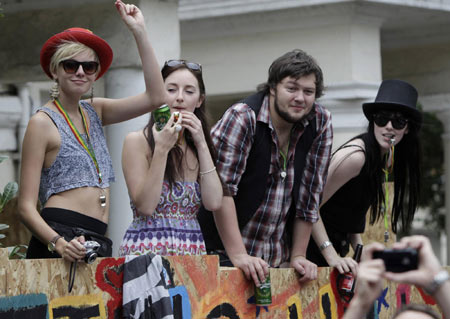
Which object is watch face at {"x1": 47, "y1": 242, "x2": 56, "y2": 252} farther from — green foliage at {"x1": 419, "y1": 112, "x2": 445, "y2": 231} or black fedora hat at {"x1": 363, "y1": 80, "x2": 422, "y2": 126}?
green foliage at {"x1": 419, "y1": 112, "x2": 445, "y2": 231}

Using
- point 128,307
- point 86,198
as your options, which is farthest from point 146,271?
point 86,198

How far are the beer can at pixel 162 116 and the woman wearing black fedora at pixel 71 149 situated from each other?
201 mm

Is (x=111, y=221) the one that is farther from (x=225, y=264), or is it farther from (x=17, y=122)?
(x=17, y=122)

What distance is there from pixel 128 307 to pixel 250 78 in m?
6.63

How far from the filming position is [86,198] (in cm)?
442

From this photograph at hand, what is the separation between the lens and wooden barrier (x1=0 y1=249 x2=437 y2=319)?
3.71 metres

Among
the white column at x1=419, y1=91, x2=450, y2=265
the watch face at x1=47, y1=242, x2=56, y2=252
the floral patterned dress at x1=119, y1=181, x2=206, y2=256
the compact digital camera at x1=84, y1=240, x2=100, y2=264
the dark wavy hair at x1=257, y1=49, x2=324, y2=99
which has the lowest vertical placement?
the compact digital camera at x1=84, y1=240, x2=100, y2=264

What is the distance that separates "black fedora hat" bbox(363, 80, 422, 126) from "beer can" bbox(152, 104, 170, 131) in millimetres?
1990

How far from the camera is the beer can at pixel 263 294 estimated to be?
15.8 ft

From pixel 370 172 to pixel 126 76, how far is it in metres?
2.20

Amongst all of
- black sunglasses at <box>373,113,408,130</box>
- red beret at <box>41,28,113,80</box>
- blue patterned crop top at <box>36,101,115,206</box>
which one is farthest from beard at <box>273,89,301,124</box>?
blue patterned crop top at <box>36,101,115,206</box>

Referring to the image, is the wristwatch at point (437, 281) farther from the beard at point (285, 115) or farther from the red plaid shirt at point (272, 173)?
the beard at point (285, 115)

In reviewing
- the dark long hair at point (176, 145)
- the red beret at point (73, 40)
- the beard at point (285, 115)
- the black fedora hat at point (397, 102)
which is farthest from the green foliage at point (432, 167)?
the red beret at point (73, 40)

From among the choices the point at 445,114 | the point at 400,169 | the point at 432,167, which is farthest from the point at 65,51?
the point at 432,167
